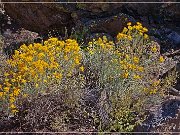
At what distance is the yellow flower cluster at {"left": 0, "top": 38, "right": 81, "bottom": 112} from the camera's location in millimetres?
4410

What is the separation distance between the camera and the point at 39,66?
435 cm

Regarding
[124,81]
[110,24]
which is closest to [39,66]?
[124,81]

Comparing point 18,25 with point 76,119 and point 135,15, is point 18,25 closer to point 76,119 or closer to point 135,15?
point 135,15

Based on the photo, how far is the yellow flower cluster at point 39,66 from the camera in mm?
4410

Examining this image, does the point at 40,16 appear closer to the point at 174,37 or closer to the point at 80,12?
the point at 80,12

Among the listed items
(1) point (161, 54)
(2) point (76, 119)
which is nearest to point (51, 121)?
(2) point (76, 119)

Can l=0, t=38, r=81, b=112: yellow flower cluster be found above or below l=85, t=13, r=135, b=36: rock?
below

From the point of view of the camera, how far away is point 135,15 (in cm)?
661

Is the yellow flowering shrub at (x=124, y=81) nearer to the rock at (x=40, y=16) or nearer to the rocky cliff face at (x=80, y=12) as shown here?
the rocky cliff face at (x=80, y=12)

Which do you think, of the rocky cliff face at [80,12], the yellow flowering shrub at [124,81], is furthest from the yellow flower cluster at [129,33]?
the rocky cliff face at [80,12]

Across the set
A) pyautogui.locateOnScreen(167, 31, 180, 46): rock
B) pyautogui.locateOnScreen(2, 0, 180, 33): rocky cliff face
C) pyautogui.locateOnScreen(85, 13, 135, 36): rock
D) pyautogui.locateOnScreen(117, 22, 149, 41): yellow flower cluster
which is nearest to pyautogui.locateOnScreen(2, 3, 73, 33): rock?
pyautogui.locateOnScreen(2, 0, 180, 33): rocky cliff face

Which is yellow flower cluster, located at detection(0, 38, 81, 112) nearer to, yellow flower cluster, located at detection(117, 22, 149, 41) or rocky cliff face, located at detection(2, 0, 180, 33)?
yellow flower cluster, located at detection(117, 22, 149, 41)

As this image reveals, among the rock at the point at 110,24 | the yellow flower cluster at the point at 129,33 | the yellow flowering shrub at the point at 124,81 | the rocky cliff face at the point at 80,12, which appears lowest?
the yellow flowering shrub at the point at 124,81

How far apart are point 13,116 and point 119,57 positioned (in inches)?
50.6
